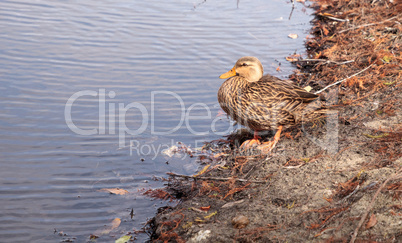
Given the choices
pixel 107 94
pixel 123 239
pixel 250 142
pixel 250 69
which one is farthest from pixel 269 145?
pixel 107 94

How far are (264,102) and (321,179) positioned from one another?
136 centimetres

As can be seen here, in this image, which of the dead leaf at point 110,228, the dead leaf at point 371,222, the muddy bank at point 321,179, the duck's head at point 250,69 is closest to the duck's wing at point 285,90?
the duck's head at point 250,69

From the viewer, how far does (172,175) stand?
4680 millimetres

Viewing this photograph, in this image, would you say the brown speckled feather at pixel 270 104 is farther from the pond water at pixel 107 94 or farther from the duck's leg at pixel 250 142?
the pond water at pixel 107 94

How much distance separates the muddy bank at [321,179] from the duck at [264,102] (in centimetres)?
23

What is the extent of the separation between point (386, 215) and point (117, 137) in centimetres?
366

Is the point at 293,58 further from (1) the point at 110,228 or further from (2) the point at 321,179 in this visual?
(1) the point at 110,228

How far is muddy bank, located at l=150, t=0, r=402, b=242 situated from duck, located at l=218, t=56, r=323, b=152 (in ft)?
0.74

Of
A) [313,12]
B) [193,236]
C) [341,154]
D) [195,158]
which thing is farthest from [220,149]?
[313,12]

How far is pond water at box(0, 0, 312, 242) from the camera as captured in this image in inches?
166

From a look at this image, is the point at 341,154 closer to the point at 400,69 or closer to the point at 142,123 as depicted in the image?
the point at 400,69

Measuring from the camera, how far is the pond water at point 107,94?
4.23 metres

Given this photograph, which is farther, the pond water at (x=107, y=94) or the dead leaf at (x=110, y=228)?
the pond water at (x=107, y=94)

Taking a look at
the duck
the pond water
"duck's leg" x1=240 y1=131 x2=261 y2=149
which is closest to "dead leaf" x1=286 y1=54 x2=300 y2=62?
the pond water
